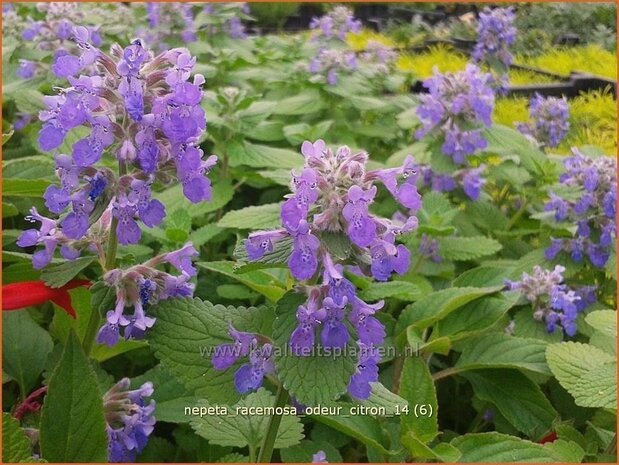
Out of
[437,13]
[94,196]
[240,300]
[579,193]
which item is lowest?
[437,13]

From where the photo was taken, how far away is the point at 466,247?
2354mm

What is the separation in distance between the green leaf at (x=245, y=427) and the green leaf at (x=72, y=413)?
314 mm

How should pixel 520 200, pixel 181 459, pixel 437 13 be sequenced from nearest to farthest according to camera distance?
1. pixel 181 459
2. pixel 520 200
3. pixel 437 13

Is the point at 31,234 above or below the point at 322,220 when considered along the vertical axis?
below

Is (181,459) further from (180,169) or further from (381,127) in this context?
(381,127)

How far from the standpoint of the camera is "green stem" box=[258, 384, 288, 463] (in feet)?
4.13

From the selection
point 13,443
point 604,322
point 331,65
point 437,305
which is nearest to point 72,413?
point 13,443

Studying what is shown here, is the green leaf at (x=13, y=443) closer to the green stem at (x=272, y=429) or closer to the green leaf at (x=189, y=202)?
the green stem at (x=272, y=429)

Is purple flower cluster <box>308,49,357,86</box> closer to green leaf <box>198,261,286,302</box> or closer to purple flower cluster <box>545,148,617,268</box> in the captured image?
purple flower cluster <box>545,148,617,268</box>

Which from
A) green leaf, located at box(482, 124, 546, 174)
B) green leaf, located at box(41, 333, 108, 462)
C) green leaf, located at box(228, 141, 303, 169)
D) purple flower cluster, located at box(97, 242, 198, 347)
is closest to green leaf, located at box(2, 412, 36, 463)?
green leaf, located at box(41, 333, 108, 462)

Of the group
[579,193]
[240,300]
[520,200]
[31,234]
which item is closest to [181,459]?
[240,300]

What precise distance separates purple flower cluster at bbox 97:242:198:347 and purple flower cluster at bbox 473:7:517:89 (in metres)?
2.68

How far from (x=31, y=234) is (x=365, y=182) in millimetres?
626

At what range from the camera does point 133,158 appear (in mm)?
1176
